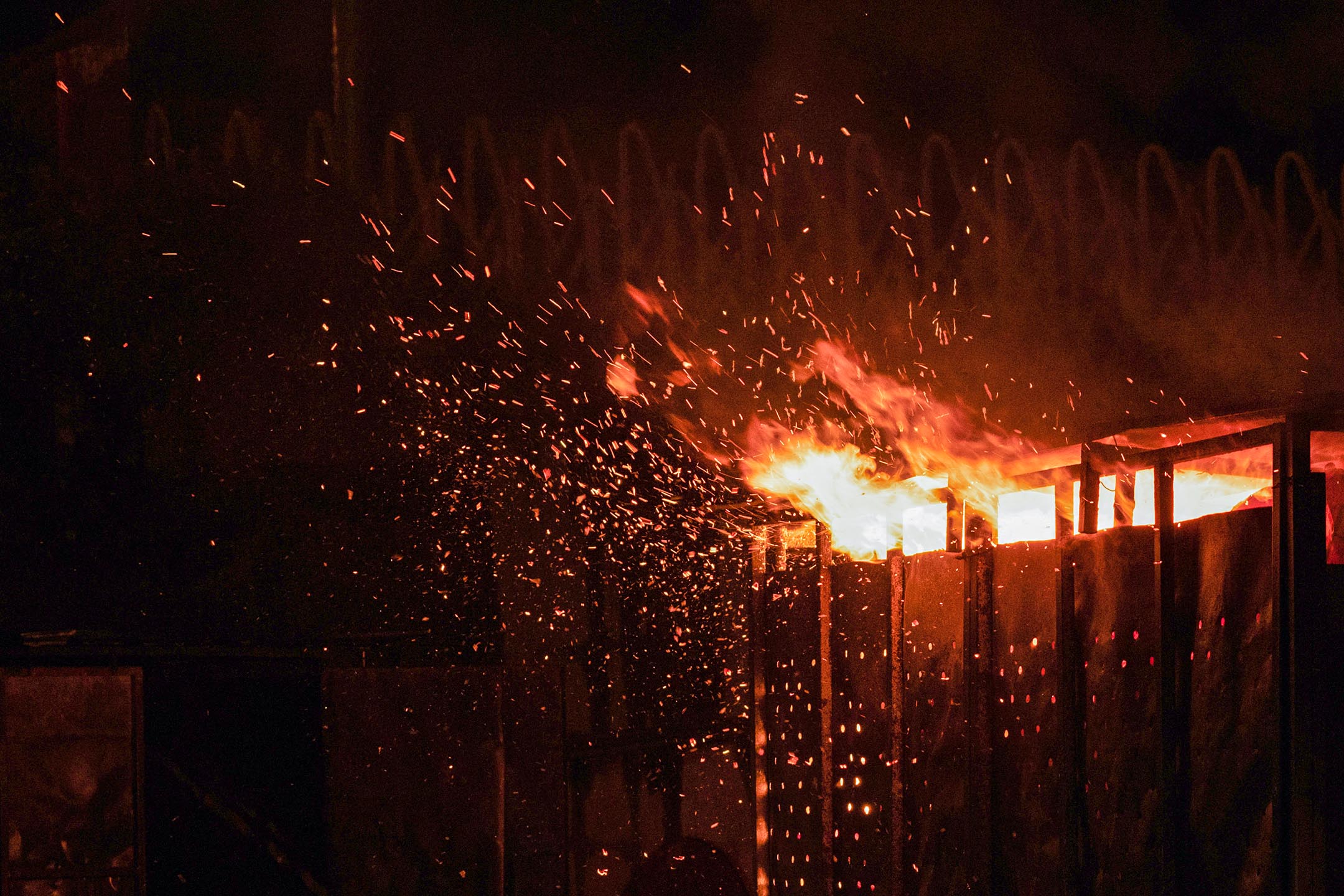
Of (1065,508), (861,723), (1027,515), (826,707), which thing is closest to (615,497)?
(826,707)

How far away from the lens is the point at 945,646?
405cm

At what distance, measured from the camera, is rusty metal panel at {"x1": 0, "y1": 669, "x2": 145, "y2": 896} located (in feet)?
17.8

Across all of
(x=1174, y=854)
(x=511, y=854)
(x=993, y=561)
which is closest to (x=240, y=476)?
(x=511, y=854)

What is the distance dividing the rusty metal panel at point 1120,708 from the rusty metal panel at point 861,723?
1.34m

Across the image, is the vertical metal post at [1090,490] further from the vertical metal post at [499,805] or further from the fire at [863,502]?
the vertical metal post at [499,805]

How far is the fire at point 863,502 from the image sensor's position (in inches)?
182

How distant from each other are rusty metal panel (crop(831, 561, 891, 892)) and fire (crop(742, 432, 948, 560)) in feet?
0.81

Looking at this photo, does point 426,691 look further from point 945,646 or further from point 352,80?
point 352,80

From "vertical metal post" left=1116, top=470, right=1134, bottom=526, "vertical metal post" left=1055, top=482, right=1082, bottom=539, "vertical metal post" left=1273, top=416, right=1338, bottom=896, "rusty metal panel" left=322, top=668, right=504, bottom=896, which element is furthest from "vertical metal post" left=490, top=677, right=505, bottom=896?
"vertical metal post" left=1273, top=416, right=1338, bottom=896

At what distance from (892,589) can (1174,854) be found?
181 cm

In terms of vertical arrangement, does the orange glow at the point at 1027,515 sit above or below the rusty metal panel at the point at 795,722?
above

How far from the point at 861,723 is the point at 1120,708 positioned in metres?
1.84

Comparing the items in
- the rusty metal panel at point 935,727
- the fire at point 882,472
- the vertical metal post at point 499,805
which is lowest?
the vertical metal post at point 499,805

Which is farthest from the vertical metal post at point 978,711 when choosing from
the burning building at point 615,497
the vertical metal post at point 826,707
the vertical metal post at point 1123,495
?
the vertical metal post at point 826,707
